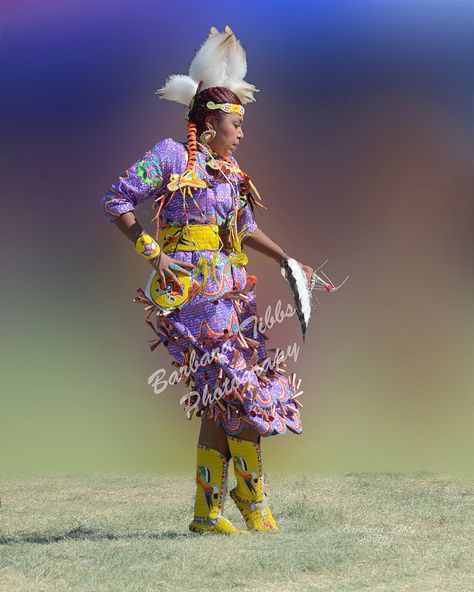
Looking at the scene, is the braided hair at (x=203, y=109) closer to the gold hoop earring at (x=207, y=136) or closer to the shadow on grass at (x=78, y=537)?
the gold hoop earring at (x=207, y=136)

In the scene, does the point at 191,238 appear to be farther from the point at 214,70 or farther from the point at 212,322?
the point at 214,70

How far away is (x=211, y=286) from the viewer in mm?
2992

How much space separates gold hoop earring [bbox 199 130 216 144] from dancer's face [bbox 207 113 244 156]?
1cm

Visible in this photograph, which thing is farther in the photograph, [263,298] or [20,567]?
[263,298]

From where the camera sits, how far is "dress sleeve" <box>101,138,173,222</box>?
296 centimetres

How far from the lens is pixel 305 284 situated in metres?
3.18

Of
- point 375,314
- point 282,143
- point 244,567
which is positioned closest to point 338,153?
point 282,143

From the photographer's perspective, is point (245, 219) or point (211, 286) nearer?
point (211, 286)

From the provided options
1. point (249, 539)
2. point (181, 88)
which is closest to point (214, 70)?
point (181, 88)

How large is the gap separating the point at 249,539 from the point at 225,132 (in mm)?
1229

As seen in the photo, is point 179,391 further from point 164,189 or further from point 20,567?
point 20,567

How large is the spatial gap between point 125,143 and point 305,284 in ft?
5.74

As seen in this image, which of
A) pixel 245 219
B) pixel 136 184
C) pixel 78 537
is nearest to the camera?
pixel 136 184

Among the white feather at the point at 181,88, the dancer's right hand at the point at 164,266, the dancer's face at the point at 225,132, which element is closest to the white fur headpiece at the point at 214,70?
the white feather at the point at 181,88
